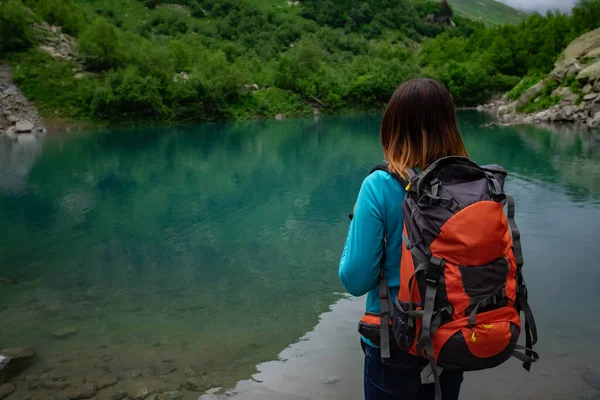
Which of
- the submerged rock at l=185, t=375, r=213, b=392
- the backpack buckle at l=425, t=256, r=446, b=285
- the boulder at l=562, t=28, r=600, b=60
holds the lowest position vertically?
the submerged rock at l=185, t=375, r=213, b=392

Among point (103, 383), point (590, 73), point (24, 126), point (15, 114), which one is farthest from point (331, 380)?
point (15, 114)

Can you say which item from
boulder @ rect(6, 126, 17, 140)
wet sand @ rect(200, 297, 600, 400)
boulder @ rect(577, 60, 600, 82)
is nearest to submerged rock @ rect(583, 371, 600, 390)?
wet sand @ rect(200, 297, 600, 400)

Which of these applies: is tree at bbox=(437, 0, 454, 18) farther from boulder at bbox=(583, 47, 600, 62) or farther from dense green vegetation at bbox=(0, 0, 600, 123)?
boulder at bbox=(583, 47, 600, 62)

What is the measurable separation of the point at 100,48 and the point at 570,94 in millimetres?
47556

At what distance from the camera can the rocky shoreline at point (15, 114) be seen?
44969 mm

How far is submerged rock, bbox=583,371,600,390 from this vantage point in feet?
16.6

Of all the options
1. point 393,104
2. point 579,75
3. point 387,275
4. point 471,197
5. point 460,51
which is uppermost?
point 460,51

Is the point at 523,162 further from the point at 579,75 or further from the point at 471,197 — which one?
the point at 579,75

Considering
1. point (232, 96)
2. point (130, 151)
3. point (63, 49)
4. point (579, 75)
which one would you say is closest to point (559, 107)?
point (579, 75)

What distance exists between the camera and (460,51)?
262 ft

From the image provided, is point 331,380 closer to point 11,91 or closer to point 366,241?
point 366,241

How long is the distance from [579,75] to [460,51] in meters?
44.0

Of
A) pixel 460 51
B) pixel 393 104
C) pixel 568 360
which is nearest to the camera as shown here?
pixel 393 104

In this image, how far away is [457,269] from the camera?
2.09m
